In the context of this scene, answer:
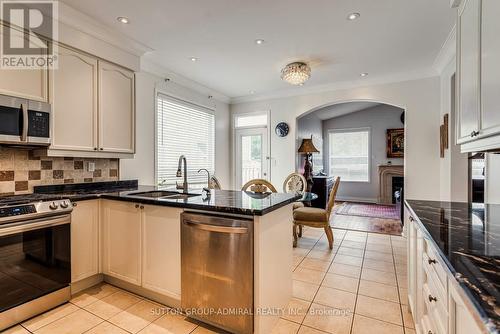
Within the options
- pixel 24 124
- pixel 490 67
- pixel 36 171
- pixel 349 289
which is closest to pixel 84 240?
pixel 36 171

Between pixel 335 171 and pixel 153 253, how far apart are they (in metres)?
7.09

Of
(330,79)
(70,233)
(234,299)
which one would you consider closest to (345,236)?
(330,79)

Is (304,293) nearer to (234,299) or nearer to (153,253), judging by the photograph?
(234,299)

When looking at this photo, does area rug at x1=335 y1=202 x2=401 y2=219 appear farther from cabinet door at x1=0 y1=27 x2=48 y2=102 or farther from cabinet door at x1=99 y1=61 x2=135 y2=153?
cabinet door at x1=0 y1=27 x2=48 y2=102

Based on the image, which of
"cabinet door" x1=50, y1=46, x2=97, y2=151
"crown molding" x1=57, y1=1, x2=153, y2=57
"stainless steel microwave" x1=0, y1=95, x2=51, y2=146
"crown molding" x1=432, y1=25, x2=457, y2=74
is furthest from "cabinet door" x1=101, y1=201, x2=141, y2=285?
"crown molding" x1=432, y1=25, x2=457, y2=74

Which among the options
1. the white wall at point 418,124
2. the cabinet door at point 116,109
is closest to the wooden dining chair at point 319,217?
the white wall at point 418,124

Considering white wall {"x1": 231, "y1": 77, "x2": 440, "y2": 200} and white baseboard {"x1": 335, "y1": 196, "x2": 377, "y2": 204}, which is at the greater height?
white wall {"x1": 231, "y1": 77, "x2": 440, "y2": 200}

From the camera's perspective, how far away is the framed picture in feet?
23.0

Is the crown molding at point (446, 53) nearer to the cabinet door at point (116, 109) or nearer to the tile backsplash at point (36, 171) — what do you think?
the cabinet door at point (116, 109)

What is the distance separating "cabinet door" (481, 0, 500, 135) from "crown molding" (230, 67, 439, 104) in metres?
3.09

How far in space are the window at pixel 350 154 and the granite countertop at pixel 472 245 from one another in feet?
20.0

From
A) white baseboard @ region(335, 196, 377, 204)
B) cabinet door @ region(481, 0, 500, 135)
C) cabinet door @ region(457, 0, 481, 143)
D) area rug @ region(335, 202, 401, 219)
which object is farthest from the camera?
white baseboard @ region(335, 196, 377, 204)

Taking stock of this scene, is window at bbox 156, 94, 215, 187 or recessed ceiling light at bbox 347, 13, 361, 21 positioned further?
window at bbox 156, 94, 215, 187

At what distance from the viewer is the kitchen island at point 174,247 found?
1.63 meters
